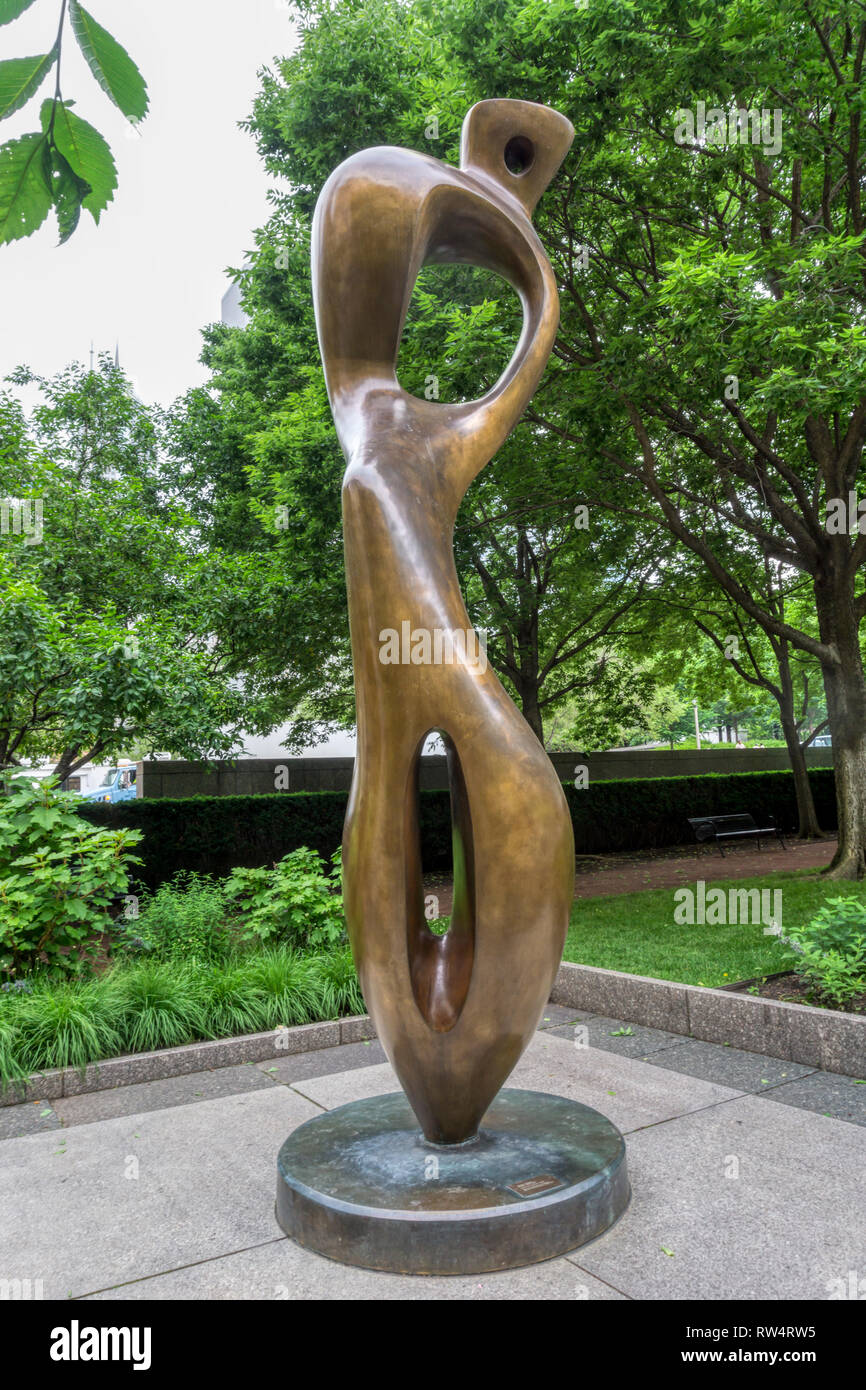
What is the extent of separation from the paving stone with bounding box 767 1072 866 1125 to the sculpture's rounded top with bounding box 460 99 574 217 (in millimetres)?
5174

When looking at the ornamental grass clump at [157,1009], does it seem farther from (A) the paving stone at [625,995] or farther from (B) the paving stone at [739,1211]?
(B) the paving stone at [739,1211]

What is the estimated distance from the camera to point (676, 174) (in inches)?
415

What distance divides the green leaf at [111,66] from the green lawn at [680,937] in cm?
730

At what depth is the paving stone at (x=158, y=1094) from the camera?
5.69m

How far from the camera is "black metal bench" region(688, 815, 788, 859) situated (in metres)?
17.6

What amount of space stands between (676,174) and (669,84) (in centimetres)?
217

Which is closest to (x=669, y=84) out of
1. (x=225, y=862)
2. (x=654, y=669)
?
(x=225, y=862)

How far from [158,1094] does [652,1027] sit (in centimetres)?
359

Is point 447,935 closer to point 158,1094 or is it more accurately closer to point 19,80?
point 158,1094

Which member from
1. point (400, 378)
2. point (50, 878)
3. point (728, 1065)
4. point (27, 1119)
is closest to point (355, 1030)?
point (27, 1119)

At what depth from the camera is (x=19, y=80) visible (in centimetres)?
136

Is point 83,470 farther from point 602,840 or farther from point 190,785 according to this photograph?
point 602,840

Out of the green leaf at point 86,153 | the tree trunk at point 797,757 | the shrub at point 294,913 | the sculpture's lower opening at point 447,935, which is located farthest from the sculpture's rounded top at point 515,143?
the tree trunk at point 797,757

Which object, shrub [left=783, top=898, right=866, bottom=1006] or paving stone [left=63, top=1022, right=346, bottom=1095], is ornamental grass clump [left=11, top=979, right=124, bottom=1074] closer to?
paving stone [left=63, top=1022, right=346, bottom=1095]
